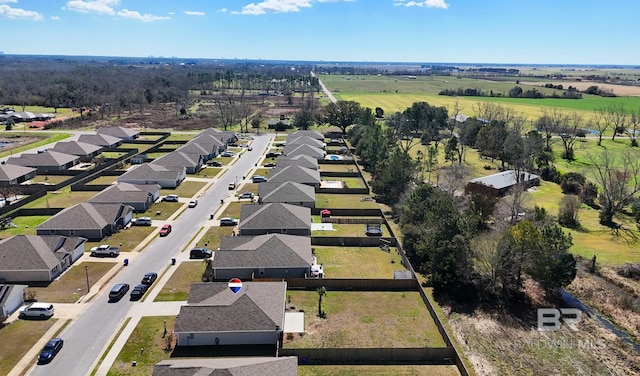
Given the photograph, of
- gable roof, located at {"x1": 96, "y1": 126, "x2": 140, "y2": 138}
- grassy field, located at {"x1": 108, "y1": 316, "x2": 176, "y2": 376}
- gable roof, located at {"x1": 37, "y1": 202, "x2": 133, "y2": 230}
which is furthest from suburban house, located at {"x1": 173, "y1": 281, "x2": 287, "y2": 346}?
gable roof, located at {"x1": 96, "y1": 126, "x2": 140, "y2": 138}

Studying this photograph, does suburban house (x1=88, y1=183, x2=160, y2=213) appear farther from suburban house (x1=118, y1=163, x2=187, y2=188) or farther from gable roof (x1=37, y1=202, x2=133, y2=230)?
suburban house (x1=118, y1=163, x2=187, y2=188)

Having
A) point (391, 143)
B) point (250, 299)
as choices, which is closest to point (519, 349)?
point (250, 299)

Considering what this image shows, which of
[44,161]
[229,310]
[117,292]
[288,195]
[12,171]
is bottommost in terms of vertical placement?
[117,292]

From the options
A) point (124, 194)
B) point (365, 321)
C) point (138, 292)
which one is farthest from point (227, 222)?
point (365, 321)

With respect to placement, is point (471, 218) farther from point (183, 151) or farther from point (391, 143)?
point (183, 151)

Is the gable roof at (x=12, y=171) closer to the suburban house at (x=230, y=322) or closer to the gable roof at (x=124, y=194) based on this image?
the gable roof at (x=124, y=194)

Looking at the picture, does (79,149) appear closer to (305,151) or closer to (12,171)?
(12,171)

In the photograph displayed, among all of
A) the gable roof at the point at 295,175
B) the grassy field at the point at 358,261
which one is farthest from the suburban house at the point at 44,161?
the grassy field at the point at 358,261
